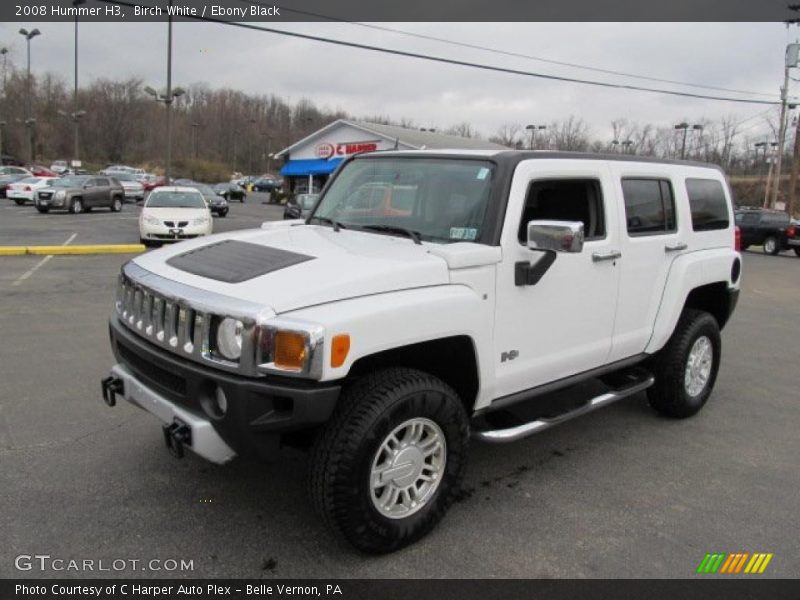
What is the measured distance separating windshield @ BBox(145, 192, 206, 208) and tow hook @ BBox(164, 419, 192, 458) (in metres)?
14.6

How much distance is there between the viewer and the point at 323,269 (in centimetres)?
310

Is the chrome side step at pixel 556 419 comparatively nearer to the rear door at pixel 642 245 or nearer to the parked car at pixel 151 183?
the rear door at pixel 642 245

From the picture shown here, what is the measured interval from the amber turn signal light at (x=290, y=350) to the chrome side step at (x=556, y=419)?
123 centimetres

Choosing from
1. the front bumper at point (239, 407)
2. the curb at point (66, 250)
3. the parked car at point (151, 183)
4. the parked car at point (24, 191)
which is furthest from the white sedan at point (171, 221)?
the parked car at point (151, 183)

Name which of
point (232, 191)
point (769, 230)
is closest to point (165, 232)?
point (769, 230)

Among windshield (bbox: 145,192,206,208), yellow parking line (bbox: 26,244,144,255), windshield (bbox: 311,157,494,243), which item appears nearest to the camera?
windshield (bbox: 311,157,494,243)

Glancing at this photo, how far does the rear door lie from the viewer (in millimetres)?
4320

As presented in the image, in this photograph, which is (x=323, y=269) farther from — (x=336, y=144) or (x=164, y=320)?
(x=336, y=144)

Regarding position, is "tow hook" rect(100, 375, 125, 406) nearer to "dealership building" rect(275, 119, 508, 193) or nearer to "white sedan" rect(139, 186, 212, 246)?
"white sedan" rect(139, 186, 212, 246)

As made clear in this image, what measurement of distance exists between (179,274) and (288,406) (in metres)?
0.99

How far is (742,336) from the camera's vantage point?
8508 mm

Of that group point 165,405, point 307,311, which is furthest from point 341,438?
point 165,405

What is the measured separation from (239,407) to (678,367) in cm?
348

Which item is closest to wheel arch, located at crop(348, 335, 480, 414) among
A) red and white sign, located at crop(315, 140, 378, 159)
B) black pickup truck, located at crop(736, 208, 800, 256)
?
black pickup truck, located at crop(736, 208, 800, 256)
